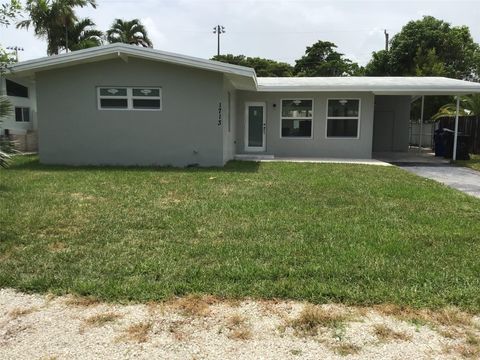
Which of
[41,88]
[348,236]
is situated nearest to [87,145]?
[41,88]

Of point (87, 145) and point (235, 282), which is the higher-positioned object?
point (87, 145)

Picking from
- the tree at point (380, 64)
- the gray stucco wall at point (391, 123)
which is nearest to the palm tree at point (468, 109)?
the gray stucco wall at point (391, 123)

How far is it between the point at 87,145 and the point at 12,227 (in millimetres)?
8227

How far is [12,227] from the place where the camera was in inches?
241

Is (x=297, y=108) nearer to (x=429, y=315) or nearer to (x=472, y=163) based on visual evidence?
(x=472, y=163)

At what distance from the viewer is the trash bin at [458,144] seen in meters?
16.8

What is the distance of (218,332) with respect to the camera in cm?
340

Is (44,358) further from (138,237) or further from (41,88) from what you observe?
(41,88)

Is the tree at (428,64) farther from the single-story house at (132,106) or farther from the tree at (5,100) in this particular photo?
the tree at (5,100)

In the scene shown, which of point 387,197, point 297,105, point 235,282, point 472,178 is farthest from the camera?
point 297,105

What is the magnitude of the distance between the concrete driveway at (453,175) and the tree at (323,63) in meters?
31.7

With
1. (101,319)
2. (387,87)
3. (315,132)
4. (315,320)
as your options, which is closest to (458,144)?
(387,87)

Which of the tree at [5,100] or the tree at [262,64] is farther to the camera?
the tree at [262,64]

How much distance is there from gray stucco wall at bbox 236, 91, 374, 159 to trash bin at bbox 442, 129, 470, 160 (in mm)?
Answer: 3297
